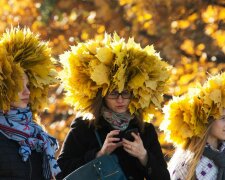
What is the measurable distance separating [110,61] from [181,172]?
4.07ft

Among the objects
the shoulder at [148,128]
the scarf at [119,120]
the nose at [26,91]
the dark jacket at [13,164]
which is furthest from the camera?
the shoulder at [148,128]

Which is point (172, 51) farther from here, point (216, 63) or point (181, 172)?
point (181, 172)

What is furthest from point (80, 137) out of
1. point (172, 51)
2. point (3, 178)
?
point (172, 51)

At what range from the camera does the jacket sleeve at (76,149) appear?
5.91 metres

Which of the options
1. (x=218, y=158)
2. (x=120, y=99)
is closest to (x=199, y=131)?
(x=218, y=158)

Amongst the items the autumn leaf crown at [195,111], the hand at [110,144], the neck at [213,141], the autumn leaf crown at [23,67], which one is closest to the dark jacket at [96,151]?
the hand at [110,144]

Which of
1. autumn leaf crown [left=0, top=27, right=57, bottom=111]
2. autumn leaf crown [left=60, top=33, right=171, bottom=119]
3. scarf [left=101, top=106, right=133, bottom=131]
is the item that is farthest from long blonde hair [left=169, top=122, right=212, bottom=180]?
autumn leaf crown [left=0, top=27, right=57, bottom=111]

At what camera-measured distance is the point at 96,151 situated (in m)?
5.90

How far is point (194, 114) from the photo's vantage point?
6719mm

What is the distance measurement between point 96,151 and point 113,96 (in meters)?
0.42

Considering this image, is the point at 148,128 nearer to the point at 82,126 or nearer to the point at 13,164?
the point at 82,126

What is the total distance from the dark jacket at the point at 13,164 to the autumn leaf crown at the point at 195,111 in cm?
161

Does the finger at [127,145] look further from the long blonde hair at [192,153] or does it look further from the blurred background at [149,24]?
the blurred background at [149,24]

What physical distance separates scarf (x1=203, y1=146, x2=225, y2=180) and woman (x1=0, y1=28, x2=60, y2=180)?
1.47 m
